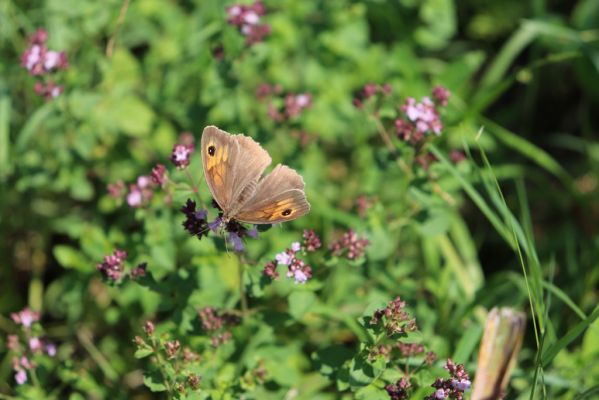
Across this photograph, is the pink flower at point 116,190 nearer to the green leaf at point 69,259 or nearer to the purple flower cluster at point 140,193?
the purple flower cluster at point 140,193

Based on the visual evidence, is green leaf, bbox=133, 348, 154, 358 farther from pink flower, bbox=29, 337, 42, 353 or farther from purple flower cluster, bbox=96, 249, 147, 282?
pink flower, bbox=29, 337, 42, 353

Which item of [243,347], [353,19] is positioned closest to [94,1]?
[353,19]

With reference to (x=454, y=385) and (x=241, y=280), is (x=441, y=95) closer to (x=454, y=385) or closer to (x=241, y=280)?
(x=241, y=280)

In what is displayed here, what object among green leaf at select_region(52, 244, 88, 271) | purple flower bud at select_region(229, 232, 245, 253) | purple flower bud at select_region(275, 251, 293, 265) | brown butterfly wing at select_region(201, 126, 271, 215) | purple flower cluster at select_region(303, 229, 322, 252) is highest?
green leaf at select_region(52, 244, 88, 271)

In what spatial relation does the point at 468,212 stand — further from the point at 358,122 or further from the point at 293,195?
the point at 293,195

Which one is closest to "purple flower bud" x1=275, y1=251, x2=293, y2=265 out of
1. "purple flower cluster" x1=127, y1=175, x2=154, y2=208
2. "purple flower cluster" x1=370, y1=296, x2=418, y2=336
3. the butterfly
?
the butterfly

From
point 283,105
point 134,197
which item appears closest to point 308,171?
point 283,105
